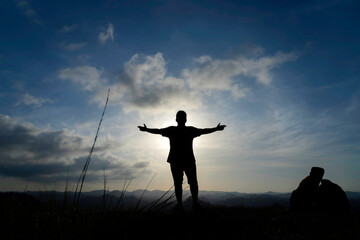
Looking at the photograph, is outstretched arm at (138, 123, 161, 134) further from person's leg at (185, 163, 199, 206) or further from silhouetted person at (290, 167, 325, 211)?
silhouetted person at (290, 167, 325, 211)

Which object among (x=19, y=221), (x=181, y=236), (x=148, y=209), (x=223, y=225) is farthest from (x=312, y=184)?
(x=19, y=221)

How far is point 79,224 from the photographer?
2.79 metres

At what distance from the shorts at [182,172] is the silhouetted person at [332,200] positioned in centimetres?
645

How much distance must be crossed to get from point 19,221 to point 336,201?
1030 centimetres

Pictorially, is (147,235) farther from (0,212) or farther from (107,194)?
(0,212)

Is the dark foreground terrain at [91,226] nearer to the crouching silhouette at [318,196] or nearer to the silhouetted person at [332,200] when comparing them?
the crouching silhouette at [318,196]

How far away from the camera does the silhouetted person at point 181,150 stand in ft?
18.6

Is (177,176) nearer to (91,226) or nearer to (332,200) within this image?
(91,226)

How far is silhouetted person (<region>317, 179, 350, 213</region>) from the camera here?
360 inches

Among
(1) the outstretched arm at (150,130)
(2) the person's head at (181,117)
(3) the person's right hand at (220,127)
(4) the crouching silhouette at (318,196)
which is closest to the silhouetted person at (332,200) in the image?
(4) the crouching silhouette at (318,196)

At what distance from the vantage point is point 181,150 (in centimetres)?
575

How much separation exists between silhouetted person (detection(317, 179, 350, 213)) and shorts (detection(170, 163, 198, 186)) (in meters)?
6.45

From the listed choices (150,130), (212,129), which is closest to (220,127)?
(212,129)

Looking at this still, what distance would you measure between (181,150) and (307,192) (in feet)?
22.0
